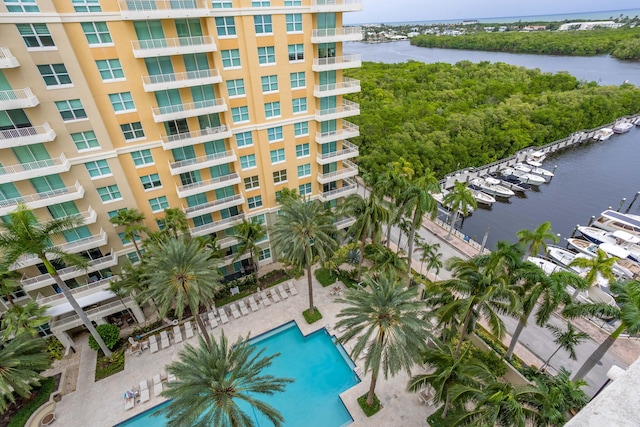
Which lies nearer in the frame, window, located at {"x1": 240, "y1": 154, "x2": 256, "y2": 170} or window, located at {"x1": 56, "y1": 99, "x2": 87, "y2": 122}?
window, located at {"x1": 56, "y1": 99, "x2": 87, "y2": 122}

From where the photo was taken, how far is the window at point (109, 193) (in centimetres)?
3075

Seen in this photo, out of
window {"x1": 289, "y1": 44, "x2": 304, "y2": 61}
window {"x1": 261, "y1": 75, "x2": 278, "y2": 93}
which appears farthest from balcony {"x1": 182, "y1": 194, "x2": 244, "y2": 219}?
window {"x1": 289, "y1": 44, "x2": 304, "y2": 61}

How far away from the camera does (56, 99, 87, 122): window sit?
86.6 ft

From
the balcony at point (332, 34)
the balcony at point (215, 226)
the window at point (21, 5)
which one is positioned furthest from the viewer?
the balcony at point (215, 226)

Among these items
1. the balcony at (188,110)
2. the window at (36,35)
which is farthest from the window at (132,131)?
the window at (36,35)

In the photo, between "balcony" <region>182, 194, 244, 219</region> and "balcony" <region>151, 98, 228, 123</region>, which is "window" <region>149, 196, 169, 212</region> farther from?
Result: "balcony" <region>151, 98, 228, 123</region>

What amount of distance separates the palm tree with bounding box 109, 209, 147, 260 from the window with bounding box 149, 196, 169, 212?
5.01 feet

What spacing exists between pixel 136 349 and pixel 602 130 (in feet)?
366

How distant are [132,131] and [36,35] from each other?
9136mm

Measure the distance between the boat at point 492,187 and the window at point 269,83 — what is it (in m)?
45.8

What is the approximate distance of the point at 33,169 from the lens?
2656cm

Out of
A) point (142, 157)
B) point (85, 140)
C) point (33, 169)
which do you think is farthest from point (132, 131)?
point (33, 169)

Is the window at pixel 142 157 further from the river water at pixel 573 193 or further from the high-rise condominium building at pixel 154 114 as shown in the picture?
the river water at pixel 573 193

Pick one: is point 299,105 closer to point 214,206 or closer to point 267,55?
point 267,55
